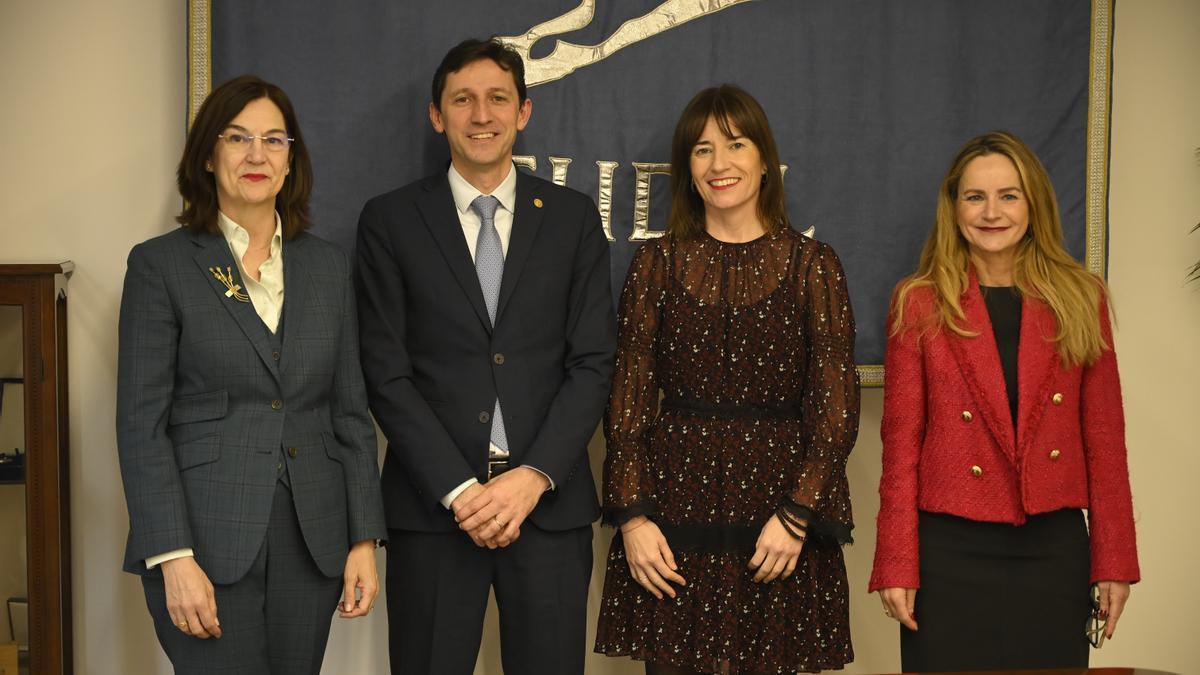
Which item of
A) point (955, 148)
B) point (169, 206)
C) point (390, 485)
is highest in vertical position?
point (955, 148)

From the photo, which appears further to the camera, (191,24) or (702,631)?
(191,24)

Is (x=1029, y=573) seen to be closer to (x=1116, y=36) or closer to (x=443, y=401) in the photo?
(x=443, y=401)

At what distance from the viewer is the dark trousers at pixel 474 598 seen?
7.52 ft

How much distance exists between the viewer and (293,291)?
2057 mm

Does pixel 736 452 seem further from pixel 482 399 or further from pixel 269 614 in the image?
pixel 269 614

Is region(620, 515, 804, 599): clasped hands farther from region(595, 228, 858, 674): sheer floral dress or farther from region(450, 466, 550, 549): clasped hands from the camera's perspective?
region(450, 466, 550, 549): clasped hands

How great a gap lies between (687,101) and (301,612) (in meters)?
1.67

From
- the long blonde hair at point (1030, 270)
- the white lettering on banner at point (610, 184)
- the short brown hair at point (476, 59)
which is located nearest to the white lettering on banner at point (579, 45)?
the white lettering on banner at point (610, 184)

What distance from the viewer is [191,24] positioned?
2.60 meters

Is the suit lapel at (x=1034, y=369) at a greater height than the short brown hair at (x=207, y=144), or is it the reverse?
the short brown hair at (x=207, y=144)

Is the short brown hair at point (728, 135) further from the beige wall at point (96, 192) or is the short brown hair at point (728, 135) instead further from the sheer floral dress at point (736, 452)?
the beige wall at point (96, 192)

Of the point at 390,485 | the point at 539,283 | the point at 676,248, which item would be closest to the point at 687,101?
the point at 676,248

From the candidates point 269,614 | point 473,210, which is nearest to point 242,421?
point 269,614

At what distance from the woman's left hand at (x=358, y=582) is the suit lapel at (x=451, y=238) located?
0.54 metres
